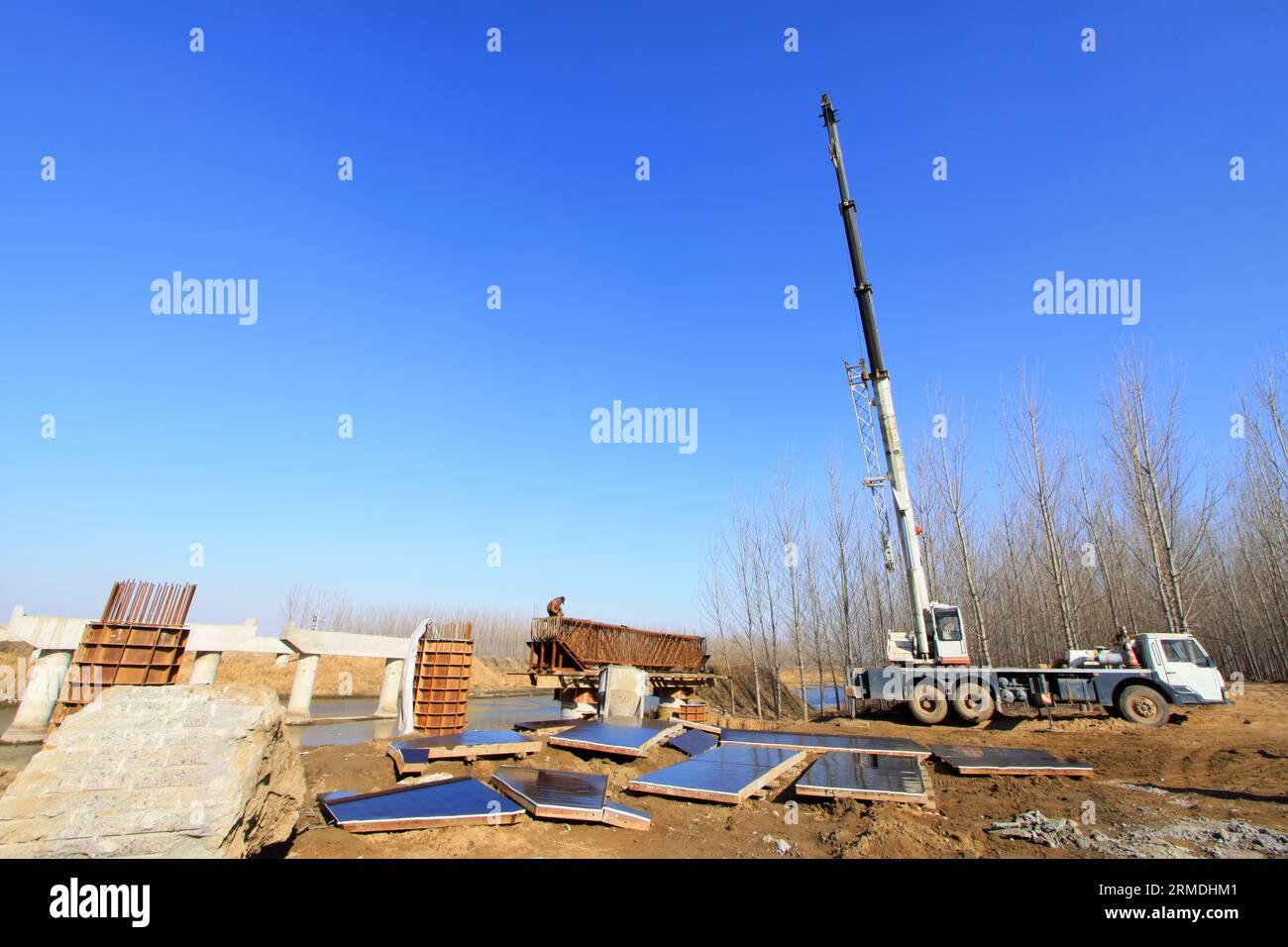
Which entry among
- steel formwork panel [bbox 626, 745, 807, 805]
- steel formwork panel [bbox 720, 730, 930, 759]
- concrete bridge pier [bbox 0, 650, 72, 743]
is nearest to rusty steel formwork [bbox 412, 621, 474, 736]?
steel formwork panel [bbox 720, 730, 930, 759]

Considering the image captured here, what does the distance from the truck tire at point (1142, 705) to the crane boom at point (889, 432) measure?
4507mm

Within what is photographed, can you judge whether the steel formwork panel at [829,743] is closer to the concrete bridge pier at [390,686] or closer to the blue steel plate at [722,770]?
the blue steel plate at [722,770]

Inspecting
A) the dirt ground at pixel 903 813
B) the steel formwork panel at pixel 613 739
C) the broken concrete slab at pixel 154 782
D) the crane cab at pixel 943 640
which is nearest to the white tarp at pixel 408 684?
the dirt ground at pixel 903 813

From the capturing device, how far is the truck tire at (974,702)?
50.2 ft

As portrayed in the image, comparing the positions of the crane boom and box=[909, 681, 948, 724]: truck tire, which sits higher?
the crane boom

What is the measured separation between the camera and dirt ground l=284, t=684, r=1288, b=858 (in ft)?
18.6

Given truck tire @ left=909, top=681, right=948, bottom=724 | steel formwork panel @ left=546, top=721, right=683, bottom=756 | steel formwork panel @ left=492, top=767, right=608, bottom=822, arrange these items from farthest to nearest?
1. truck tire @ left=909, top=681, right=948, bottom=724
2. steel formwork panel @ left=546, top=721, right=683, bottom=756
3. steel formwork panel @ left=492, top=767, right=608, bottom=822

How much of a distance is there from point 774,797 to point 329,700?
122 feet

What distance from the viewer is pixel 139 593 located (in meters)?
12.1

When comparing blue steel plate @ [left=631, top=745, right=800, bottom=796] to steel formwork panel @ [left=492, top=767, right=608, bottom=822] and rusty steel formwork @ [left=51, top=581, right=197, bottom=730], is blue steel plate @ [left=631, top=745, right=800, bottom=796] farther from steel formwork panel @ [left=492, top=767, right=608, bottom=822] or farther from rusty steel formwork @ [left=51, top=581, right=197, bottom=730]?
rusty steel formwork @ [left=51, top=581, right=197, bottom=730]

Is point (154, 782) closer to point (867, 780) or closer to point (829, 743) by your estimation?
point (867, 780)

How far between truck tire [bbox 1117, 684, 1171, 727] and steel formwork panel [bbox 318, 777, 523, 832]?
51.9 feet
